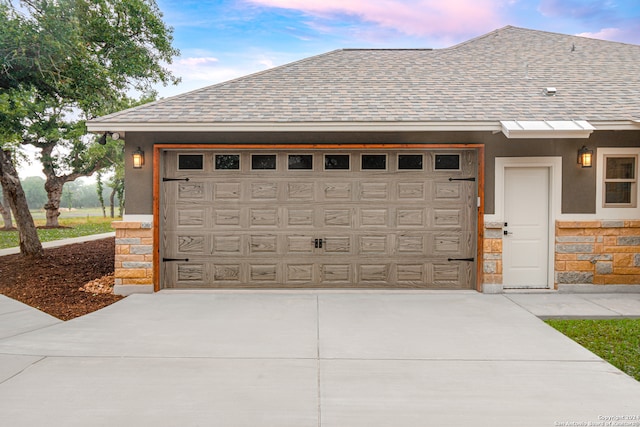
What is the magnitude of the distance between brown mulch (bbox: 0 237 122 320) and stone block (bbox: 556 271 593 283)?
296 inches

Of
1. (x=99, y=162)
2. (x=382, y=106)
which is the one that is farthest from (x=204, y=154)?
(x=99, y=162)

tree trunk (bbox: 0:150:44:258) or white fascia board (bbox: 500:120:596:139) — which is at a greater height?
white fascia board (bbox: 500:120:596:139)

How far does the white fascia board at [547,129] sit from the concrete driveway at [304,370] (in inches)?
106

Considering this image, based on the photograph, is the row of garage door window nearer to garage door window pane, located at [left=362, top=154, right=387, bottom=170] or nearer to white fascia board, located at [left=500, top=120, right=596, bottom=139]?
garage door window pane, located at [left=362, top=154, right=387, bottom=170]

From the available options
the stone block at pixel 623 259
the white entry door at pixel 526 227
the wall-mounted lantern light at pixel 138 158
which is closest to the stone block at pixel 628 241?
the stone block at pixel 623 259

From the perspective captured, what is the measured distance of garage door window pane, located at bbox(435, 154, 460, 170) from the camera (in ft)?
23.6

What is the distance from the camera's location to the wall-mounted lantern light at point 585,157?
22.8ft

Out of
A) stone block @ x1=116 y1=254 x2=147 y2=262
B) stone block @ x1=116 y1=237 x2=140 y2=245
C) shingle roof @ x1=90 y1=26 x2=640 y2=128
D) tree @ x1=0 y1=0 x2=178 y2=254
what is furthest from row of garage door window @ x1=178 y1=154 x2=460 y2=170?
tree @ x1=0 y1=0 x2=178 y2=254

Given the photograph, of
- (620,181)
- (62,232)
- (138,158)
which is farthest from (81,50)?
(62,232)

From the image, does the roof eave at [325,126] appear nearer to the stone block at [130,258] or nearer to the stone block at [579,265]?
the stone block at [130,258]

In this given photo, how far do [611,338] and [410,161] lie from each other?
12.5 feet

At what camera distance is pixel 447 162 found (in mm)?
7203

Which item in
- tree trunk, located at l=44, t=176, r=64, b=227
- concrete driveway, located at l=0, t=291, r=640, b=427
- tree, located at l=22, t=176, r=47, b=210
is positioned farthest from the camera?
tree, located at l=22, t=176, r=47, b=210

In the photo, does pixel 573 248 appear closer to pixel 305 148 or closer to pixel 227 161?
pixel 305 148
